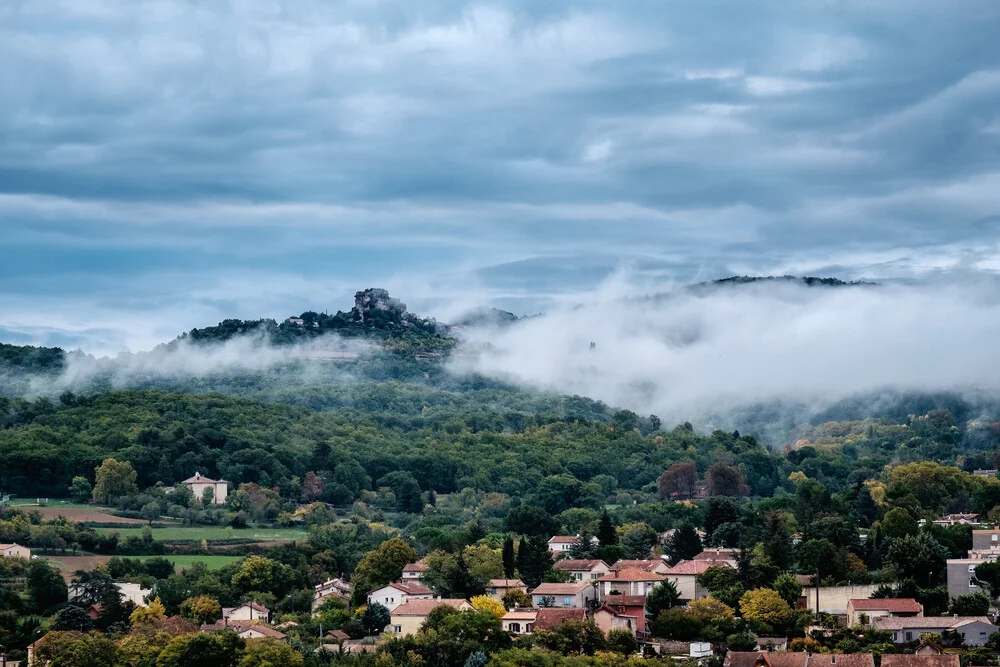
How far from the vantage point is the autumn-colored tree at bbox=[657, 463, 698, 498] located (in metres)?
109

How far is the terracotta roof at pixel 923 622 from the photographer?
176 feet

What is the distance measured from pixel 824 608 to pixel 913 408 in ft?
323

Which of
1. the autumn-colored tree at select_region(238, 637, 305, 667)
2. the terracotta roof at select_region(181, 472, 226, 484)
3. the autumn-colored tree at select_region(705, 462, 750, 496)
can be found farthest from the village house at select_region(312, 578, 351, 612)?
the autumn-colored tree at select_region(705, 462, 750, 496)

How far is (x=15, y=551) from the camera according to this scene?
76.4 meters

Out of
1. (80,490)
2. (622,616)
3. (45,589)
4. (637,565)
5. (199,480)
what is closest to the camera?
(622,616)

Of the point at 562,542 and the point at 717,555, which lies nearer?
the point at 717,555

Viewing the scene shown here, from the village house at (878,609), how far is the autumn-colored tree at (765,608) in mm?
2046

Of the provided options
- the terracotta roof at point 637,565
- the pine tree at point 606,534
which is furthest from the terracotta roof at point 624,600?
the pine tree at point 606,534

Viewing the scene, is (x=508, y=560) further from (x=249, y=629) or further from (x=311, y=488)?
(x=311, y=488)

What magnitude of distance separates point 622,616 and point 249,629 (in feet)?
40.3

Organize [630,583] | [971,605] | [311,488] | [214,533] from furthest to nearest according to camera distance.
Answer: [311,488] → [214,533] → [630,583] → [971,605]

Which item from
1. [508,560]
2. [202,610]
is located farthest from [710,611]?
[202,610]

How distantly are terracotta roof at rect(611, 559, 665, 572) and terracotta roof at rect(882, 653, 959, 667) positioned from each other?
14.3 metres

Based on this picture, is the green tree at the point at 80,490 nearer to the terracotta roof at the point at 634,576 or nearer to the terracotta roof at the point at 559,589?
the terracotta roof at the point at 559,589
